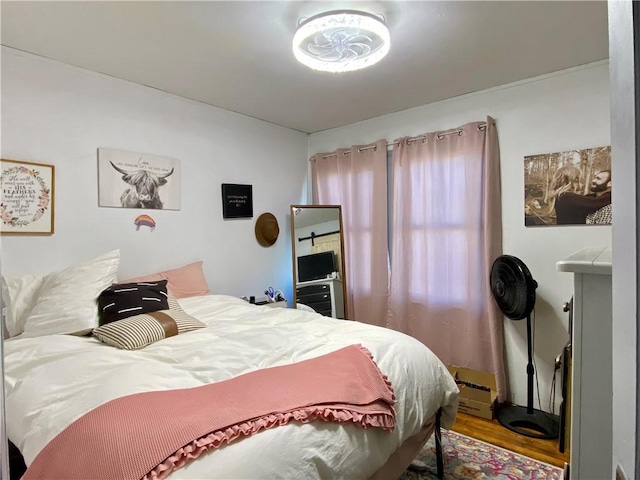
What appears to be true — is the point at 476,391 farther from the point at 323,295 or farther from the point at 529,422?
the point at 323,295

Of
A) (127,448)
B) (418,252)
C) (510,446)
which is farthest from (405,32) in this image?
(510,446)

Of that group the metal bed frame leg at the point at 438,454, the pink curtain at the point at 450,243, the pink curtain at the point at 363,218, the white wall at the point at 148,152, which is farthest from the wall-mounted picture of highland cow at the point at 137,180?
the metal bed frame leg at the point at 438,454

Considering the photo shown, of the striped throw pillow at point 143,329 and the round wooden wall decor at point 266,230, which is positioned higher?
the round wooden wall decor at point 266,230

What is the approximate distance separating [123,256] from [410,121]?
2.70m

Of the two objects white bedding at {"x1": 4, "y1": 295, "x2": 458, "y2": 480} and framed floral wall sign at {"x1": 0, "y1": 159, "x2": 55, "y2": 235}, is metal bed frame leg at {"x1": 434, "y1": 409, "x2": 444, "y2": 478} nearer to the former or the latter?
white bedding at {"x1": 4, "y1": 295, "x2": 458, "y2": 480}

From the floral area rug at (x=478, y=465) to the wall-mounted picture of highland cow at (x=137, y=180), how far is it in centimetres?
255

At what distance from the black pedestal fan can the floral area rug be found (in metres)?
0.34

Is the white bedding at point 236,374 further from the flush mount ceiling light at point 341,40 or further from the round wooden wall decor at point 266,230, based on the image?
the flush mount ceiling light at point 341,40

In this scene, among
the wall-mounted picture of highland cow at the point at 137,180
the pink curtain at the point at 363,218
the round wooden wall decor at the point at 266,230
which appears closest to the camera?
the wall-mounted picture of highland cow at the point at 137,180

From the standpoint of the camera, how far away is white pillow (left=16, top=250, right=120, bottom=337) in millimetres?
1858

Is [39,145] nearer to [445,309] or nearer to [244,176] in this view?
[244,176]

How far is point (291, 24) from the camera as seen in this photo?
6.29 ft

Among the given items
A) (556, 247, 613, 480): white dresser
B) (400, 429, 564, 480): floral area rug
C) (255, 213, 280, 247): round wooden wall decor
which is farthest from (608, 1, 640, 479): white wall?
(255, 213, 280, 247): round wooden wall decor

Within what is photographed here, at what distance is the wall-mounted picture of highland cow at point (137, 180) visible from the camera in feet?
8.29
